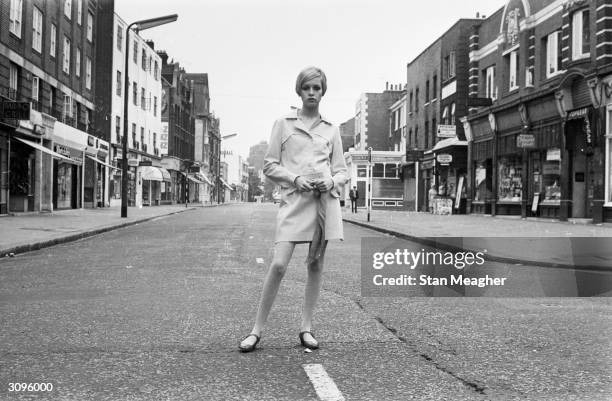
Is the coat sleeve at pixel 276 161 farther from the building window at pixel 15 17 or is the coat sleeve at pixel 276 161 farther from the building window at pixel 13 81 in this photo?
the building window at pixel 15 17

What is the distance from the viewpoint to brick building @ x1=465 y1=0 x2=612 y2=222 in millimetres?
20203

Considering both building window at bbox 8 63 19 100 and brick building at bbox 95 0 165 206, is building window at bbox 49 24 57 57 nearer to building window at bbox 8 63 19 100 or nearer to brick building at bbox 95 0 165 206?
building window at bbox 8 63 19 100

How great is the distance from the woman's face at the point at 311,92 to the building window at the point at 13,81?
21878 mm

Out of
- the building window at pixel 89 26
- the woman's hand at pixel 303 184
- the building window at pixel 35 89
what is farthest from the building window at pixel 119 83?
the woman's hand at pixel 303 184

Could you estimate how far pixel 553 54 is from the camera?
79.4 ft

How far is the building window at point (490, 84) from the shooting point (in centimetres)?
3034

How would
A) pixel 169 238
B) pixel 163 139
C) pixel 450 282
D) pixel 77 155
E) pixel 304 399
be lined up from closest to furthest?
pixel 304 399 < pixel 450 282 < pixel 169 238 < pixel 77 155 < pixel 163 139

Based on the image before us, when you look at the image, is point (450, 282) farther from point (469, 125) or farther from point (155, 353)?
point (469, 125)

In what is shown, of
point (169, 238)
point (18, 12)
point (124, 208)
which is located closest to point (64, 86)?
point (18, 12)

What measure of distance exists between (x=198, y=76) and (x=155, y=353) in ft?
290

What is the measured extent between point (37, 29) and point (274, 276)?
85.4 feet

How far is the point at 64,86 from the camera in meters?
30.4

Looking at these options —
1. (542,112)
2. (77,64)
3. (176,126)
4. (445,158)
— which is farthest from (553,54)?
(176,126)

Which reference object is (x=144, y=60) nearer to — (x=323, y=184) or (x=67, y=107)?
(x=67, y=107)
